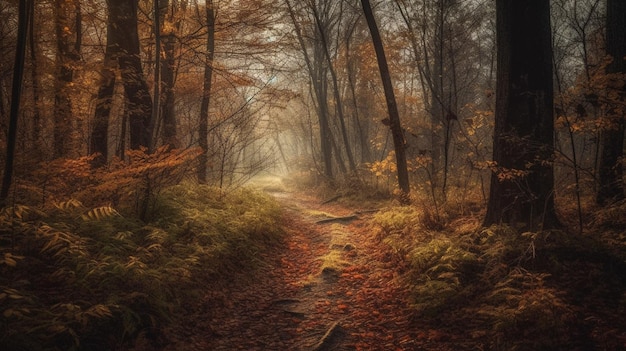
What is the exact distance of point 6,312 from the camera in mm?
3113

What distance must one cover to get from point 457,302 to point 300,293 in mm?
2649

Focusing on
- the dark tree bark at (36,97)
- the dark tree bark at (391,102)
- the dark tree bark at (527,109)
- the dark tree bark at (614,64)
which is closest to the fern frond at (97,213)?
the dark tree bark at (36,97)

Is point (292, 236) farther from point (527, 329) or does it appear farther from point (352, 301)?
point (527, 329)

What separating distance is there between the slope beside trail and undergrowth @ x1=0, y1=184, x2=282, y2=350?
17.1 inches

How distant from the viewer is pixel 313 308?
18.5ft

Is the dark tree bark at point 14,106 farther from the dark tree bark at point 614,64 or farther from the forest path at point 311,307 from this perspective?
the dark tree bark at point 614,64

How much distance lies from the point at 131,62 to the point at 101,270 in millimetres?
5159

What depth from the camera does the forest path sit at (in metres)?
4.59

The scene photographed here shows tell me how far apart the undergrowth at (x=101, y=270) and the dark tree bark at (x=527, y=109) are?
5.27 m

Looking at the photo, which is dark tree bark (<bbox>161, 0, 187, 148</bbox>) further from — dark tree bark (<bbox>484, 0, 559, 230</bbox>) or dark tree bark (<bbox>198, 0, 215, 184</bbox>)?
dark tree bark (<bbox>484, 0, 559, 230</bbox>)

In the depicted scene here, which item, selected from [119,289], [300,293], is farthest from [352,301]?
[119,289]

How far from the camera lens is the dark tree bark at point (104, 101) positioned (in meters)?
7.58

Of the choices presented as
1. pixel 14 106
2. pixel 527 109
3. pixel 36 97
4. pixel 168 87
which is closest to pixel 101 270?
pixel 14 106

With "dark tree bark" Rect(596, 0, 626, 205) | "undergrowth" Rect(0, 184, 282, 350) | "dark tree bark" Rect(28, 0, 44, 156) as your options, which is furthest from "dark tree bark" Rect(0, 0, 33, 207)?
"dark tree bark" Rect(596, 0, 626, 205)
